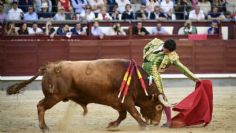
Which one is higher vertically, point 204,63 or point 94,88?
point 94,88

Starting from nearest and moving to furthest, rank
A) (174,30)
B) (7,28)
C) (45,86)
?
(45,86) → (7,28) → (174,30)

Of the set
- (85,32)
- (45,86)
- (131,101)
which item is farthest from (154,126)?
(85,32)

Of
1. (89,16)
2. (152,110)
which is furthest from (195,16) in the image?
(152,110)

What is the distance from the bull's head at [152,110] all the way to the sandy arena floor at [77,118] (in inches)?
5.6

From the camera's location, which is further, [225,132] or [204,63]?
[204,63]

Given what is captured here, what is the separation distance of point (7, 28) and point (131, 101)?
7.51 m

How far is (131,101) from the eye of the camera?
7699 millimetres

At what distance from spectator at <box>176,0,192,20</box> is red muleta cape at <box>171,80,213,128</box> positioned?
7.84 meters

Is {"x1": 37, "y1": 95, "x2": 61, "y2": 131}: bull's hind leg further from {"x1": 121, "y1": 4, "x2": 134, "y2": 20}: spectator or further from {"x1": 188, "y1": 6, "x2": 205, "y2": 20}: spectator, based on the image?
{"x1": 188, "y1": 6, "x2": 205, "y2": 20}: spectator

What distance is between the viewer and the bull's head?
786cm

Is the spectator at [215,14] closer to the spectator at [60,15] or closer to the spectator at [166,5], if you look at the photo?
the spectator at [166,5]

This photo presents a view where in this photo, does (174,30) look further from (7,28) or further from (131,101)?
(131,101)

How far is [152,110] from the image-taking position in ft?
26.0

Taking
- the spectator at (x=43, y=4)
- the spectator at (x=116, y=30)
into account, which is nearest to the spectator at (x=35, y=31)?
the spectator at (x=43, y=4)
